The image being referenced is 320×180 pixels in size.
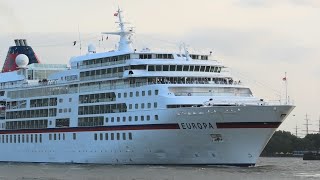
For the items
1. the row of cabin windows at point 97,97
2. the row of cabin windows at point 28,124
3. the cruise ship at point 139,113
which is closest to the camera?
the cruise ship at point 139,113

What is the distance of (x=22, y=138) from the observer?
280 feet

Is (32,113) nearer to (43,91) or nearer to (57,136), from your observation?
(43,91)

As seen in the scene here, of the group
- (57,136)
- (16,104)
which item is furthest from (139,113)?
(16,104)

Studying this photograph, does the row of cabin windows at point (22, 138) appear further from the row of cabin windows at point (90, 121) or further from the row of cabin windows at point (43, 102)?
the row of cabin windows at point (90, 121)

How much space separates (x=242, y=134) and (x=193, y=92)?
21.0 ft

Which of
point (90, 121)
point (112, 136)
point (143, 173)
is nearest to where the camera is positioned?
point (143, 173)

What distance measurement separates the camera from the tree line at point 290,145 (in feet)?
537

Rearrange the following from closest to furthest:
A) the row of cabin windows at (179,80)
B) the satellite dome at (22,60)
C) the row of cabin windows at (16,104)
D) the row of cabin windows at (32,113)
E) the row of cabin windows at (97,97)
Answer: the row of cabin windows at (179,80) < the row of cabin windows at (97,97) < the row of cabin windows at (32,113) < the row of cabin windows at (16,104) < the satellite dome at (22,60)

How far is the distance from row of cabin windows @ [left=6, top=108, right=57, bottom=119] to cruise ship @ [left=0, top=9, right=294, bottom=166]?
11cm

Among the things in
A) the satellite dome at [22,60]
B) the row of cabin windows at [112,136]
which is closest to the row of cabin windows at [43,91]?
the satellite dome at [22,60]

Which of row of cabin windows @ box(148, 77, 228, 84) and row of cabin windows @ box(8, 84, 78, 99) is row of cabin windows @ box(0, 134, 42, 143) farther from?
row of cabin windows @ box(148, 77, 228, 84)

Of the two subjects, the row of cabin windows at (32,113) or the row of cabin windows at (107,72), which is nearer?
the row of cabin windows at (107,72)

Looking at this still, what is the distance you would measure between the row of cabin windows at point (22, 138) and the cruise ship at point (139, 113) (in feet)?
0.35

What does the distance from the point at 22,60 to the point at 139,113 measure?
25948 millimetres
